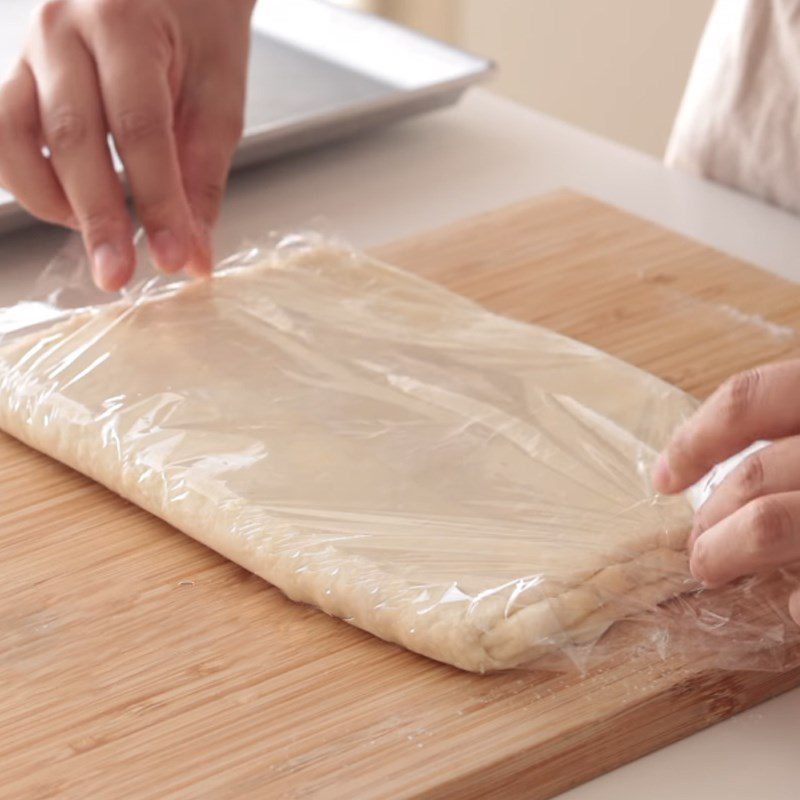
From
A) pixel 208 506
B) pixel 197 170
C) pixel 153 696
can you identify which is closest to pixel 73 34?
pixel 197 170

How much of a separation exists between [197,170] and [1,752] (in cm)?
58

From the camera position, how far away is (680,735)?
779mm

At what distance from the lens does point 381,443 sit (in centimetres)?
93

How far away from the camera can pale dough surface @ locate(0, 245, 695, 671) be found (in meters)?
0.81

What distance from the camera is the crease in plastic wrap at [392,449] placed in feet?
2.63

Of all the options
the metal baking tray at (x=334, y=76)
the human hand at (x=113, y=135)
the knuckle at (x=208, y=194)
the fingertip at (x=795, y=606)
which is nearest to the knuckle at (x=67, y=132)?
the human hand at (x=113, y=135)

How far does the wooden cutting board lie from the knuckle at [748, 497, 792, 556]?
7cm

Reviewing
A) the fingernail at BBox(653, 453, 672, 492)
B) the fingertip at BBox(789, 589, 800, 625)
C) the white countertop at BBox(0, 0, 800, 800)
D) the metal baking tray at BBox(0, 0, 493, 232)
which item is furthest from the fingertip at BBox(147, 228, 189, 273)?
the fingertip at BBox(789, 589, 800, 625)

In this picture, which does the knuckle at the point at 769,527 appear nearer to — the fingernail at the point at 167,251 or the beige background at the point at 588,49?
the fingernail at the point at 167,251

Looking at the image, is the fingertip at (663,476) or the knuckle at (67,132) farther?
the knuckle at (67,132)

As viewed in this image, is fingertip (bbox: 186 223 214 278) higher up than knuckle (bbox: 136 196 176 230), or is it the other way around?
knuckle (bbox: 136 196 176 230)

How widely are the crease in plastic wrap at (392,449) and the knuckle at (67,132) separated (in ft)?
0.41

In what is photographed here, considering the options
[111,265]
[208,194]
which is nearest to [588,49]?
[208,194]

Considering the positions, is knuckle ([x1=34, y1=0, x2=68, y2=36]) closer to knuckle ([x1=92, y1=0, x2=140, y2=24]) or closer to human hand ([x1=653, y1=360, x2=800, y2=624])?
knuckle ([x1=92, y1=0, x2=140, y2=24])
